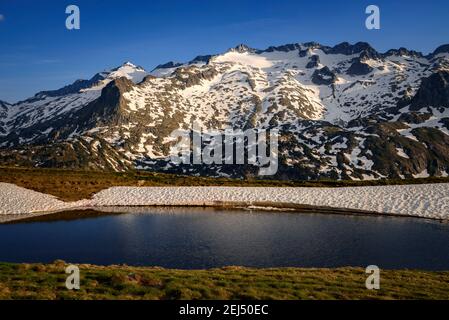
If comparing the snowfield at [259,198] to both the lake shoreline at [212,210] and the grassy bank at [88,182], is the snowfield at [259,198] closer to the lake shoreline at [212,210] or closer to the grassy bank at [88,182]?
the lake shoreline at [212,210]

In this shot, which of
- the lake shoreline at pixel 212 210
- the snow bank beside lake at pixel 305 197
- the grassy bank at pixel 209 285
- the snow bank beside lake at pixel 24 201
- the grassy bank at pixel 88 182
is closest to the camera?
the grassy bank at pixel 209 285

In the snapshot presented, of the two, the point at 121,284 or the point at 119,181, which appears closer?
the point at 121,284

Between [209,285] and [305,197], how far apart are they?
66909 millimetres

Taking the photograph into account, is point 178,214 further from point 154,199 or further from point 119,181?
point 119,181

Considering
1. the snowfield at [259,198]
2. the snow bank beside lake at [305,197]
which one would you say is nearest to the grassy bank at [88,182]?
the snowfield at [259,198]

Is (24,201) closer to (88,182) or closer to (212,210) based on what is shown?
(88,182)

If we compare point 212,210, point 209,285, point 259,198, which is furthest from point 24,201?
point 209,285

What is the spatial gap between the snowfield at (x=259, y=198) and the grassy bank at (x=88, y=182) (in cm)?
384

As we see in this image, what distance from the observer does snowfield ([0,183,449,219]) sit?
7975 centimetres

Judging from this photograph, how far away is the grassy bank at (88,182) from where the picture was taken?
93.1 m

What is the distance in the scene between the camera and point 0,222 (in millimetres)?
67812

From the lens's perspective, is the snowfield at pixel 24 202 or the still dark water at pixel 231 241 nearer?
the still dark water at pixel 231 241
